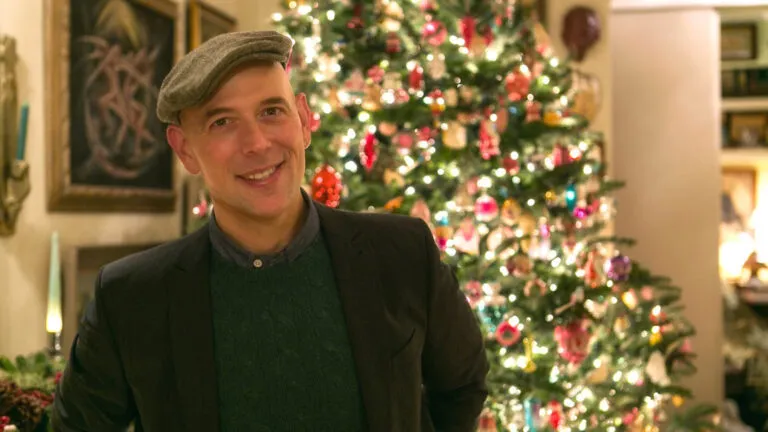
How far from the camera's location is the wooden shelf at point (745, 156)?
5734 millimetres

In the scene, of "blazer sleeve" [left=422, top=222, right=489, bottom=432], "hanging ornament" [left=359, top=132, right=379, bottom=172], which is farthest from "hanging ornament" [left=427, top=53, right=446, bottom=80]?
"blazer sleeve" [left=422, top=222, right=489, bottom=432]

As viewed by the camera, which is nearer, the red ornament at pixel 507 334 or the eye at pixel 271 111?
the eye at pixel 271 111

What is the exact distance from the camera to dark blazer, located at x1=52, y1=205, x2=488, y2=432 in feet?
3.73

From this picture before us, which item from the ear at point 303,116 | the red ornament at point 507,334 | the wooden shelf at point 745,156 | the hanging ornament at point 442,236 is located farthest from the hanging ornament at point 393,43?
the wooden shelf at point 745,156

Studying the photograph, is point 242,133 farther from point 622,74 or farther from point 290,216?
point 622,74

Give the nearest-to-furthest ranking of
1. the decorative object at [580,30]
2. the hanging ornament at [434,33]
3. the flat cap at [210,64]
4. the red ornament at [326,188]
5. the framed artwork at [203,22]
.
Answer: the flat cap at [210,64] → the red ornament at [326,188] → the hanging ornament at [434,33] → the framed artwork at [203,22] → the decorative object at [580,30]

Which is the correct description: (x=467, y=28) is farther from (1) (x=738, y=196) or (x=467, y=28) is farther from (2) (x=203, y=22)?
(1) (x=738, y=196)

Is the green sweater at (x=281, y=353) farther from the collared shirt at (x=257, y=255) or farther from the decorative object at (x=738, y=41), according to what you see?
the decorative object at (x=738, y=41)

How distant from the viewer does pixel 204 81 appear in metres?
1.08

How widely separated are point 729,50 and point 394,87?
148 inches

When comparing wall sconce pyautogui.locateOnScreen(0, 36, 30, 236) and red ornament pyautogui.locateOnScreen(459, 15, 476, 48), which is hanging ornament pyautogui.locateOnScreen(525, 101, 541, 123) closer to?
red ornament pyautogui.locateOnScreen(459, 15, 476, 48)

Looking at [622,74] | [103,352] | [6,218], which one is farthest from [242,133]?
[622,74]

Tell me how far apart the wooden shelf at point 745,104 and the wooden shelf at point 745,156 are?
0.91ft

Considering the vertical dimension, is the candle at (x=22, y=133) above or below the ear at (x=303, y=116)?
above
